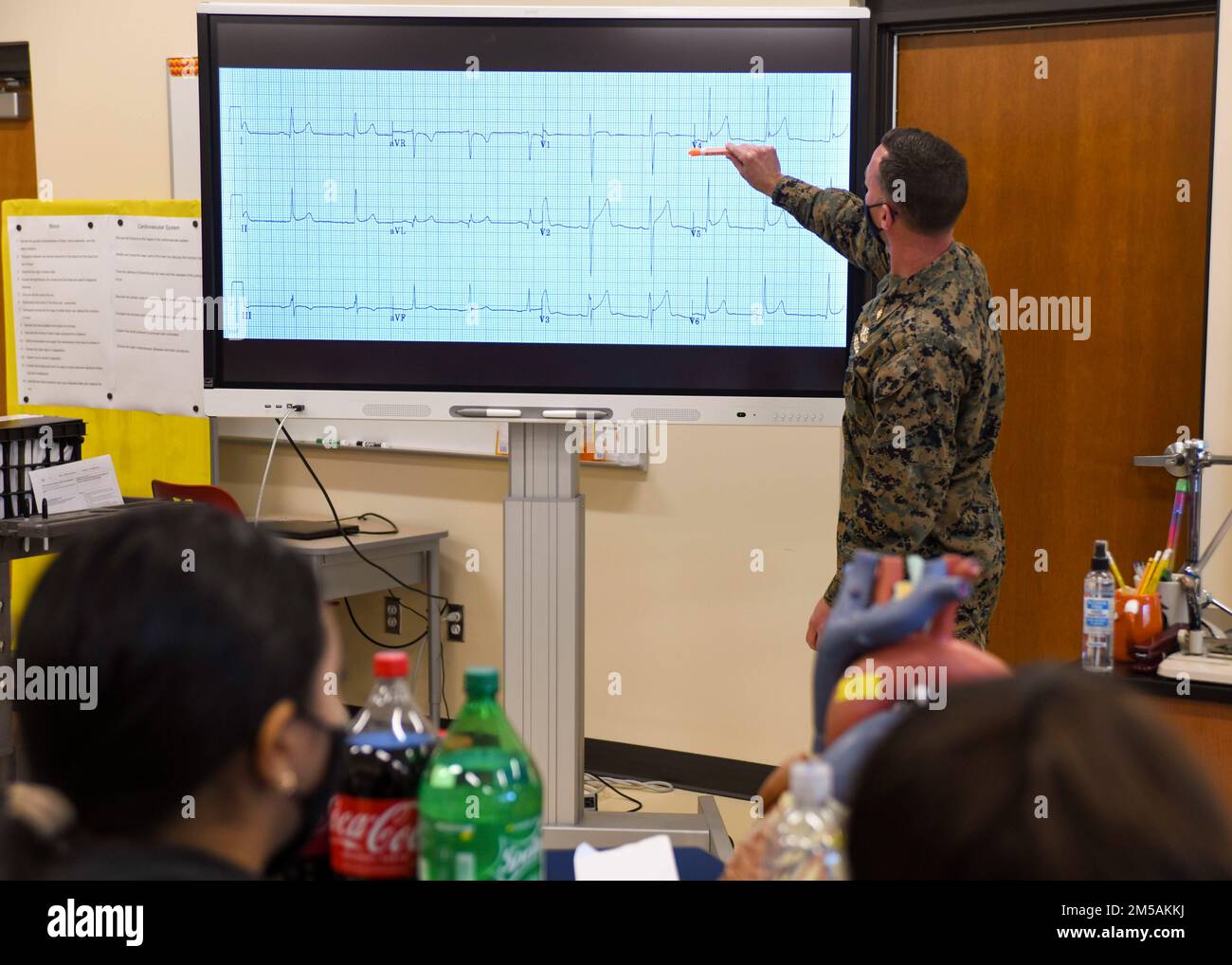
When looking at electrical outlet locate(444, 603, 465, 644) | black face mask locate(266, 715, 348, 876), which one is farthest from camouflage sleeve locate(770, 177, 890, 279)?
electrical outlet locate(444, 603, 465, 644)

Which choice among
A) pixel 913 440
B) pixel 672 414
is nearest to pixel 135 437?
pixel 672 414

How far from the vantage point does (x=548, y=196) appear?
A: 2.43 meters

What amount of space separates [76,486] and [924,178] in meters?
2.35

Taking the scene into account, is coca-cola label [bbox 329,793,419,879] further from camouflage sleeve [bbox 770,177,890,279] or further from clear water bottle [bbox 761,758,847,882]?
camouflage sleeve [bbox 770,177,890,279]

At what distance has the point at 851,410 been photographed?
2.36 metres

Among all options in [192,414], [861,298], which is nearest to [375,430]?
[192,414]

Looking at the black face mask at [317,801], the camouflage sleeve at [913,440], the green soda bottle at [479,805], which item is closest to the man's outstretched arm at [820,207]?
the camouflage sleeve at [913,440]

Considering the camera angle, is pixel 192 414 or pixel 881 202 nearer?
pixel 881 202

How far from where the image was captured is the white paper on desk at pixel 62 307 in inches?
156

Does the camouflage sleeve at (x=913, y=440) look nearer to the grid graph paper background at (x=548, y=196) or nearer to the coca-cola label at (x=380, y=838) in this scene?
the grid graph paper background at (x=548, y=196)

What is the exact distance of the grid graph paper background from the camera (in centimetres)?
241

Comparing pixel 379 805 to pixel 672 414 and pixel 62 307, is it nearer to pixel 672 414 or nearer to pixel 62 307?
pixel 672 414

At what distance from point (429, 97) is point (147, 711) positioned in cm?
186
